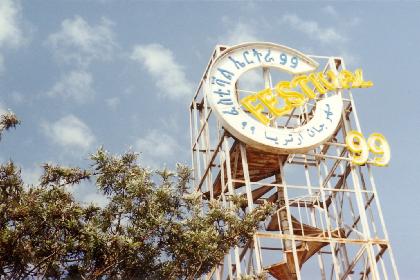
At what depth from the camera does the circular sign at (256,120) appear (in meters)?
21.0

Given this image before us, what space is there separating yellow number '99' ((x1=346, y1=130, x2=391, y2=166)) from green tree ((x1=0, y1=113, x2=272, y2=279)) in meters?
6.90

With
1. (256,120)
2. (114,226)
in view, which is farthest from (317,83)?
(114,226)

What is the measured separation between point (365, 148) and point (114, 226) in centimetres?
1079

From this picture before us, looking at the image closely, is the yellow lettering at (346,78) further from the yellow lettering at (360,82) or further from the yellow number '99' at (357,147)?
the yellow number '99' at (357,147)

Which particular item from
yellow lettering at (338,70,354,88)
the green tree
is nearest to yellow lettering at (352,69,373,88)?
yellow lettering at (338,70,354,88)

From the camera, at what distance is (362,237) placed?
20438 millimetres

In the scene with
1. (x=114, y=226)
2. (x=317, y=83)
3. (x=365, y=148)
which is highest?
(x=317, y=83)

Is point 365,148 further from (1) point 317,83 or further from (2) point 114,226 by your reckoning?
(2) point 114,226

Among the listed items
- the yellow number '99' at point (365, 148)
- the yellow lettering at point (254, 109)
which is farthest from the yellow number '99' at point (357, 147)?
the yellow lettering at point (254, 109)

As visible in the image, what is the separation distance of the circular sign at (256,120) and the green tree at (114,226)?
474cm

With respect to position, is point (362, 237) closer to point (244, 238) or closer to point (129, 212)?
point (244, 238)

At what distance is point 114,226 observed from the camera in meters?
15.4

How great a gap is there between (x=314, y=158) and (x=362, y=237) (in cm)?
460

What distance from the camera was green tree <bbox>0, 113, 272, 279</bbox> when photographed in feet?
47.1
